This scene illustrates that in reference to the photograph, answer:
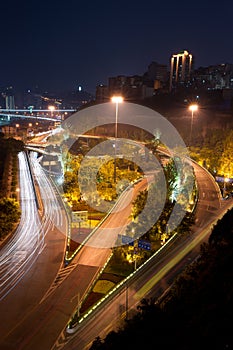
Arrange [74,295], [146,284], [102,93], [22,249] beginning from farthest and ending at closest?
[102,93]
[22,249]
[74,295]
[146,284]

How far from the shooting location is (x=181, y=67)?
53719 mm

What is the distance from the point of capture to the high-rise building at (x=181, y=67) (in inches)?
2069

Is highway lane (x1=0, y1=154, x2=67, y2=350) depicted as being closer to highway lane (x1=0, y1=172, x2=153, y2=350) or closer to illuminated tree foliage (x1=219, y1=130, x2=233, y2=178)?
highway lane (x1=0, y1=172, x2=153, y2=350)

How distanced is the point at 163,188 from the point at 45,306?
636cm

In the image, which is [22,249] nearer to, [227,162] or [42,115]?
[227,162]

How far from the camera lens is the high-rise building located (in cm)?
5256

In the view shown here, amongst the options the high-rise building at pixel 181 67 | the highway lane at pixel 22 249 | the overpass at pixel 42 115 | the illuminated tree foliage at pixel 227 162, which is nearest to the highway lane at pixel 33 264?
the highway lane at pixel 22 249

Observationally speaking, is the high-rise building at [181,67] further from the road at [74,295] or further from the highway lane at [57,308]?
the highway lane at [57,308]

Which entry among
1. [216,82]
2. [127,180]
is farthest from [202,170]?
[216,82]

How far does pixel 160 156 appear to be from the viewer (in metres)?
25.5

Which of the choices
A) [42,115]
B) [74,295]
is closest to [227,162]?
[74,295]

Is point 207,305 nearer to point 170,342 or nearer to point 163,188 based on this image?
point 170,342

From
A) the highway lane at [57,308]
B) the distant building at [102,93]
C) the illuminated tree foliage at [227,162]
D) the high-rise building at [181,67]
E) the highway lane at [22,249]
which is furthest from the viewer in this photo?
the distant building at [102,93]

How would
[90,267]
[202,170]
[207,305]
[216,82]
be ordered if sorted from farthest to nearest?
[216,82]
[202,170]
[90,267]
[207,305]
